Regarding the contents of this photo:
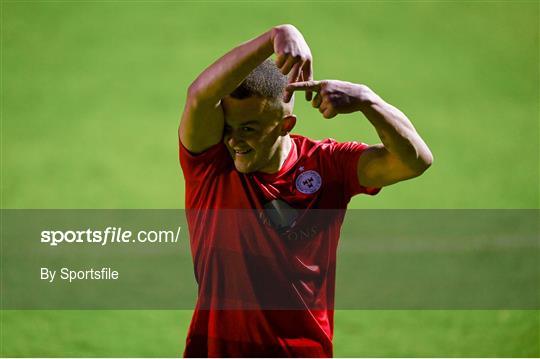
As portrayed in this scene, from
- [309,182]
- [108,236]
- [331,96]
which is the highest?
[108,236]

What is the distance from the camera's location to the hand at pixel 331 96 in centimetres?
320

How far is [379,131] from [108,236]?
4503 millimetres

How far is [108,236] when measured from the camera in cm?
761

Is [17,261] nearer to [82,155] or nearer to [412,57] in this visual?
[82,155]

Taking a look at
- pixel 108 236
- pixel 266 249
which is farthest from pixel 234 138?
pixel 108 236

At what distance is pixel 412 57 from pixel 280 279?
6529 millimetres

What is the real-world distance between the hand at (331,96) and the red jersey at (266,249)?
0.52 m

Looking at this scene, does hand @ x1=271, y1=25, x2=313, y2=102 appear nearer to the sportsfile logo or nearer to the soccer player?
the soccer player

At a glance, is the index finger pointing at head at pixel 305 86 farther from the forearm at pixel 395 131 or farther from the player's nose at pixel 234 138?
the player's nose at pixel 234 138

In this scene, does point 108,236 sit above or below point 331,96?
above

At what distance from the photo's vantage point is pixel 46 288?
6.53 m

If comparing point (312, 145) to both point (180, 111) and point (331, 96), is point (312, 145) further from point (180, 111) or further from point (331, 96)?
point (180, 111)

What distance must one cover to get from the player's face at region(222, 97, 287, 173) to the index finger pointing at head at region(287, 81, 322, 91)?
1.28ft

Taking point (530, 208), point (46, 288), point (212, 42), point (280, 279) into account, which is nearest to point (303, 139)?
point (280, 279)
